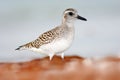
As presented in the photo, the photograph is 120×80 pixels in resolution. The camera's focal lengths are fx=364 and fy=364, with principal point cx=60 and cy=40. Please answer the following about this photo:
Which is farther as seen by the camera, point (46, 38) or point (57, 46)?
point (46, 38)

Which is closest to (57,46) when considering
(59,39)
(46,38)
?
(59,39)

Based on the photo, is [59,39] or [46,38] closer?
[59,39]

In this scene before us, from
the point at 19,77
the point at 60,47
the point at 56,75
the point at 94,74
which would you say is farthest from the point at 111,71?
the point at 60,47

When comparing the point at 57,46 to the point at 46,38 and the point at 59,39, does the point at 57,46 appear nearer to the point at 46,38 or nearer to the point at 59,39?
the point at 59,39

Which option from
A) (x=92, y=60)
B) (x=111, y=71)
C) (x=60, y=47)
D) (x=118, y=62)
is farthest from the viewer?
(x=60, y=47)

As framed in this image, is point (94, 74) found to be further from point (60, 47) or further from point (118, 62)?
point (60, 47)

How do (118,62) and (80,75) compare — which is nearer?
(80,75)

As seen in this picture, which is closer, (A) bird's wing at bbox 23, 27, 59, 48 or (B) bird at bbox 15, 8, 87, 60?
(B) bird at bbox 15, 8, 87, 60

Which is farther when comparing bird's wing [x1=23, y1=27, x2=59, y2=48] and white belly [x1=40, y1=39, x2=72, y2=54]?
bird's wing [x1=23, y1=27, x2=59, y2=48]
